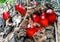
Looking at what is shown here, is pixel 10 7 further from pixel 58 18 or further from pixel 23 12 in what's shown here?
pixel 58 18

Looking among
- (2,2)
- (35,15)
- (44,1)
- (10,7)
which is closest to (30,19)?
(35,15)

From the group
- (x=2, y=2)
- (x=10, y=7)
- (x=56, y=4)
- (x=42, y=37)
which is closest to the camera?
(x=42, y=37)

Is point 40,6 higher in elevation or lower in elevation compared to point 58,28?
higher

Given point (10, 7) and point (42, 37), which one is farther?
point (10, 7)

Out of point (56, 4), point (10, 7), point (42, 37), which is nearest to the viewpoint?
point (42, 37)

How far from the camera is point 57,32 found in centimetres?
110

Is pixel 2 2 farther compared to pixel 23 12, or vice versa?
pixel 2 2

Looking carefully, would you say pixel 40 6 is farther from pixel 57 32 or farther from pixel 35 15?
pixel 57 32

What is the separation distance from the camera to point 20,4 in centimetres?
119

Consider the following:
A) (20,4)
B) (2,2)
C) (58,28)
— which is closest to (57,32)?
(58,28)

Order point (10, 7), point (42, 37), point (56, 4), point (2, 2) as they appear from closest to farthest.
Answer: point (42, 37) → point (56, 4) → point (10, 7) → point (2, 2)

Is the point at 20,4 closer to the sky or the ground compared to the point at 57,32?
closer to the sky

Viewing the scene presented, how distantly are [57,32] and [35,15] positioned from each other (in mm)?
141

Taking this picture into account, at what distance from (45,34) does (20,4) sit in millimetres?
253
